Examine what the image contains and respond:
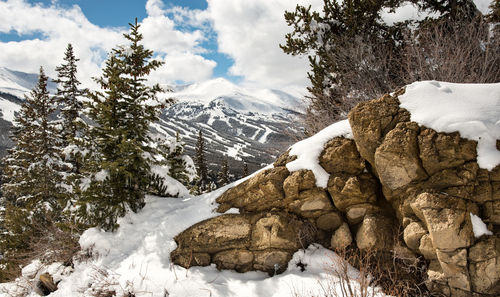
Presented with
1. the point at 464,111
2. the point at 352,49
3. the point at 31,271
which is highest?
the point at 352,49

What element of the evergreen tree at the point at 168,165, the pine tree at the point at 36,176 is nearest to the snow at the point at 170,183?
the evergreen tree at the point at 168,165

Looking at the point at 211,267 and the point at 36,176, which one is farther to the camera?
the point at 36,176

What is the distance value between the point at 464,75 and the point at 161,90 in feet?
34.1

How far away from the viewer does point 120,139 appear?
8250mm

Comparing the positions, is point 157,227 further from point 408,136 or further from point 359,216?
point 408,136

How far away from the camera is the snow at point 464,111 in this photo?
15.5 ft

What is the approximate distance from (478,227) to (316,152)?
11.5 feet

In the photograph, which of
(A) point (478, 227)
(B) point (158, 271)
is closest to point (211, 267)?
(B) point (158, 271)

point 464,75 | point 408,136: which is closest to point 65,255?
point 408,136

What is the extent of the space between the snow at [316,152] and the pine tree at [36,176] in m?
11.7

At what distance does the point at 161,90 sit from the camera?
9.12 metres

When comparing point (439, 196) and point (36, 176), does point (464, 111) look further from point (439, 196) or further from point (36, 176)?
point (36, 176)

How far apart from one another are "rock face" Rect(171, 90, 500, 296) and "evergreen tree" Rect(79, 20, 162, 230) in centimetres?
262

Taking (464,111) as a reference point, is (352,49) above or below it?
above
